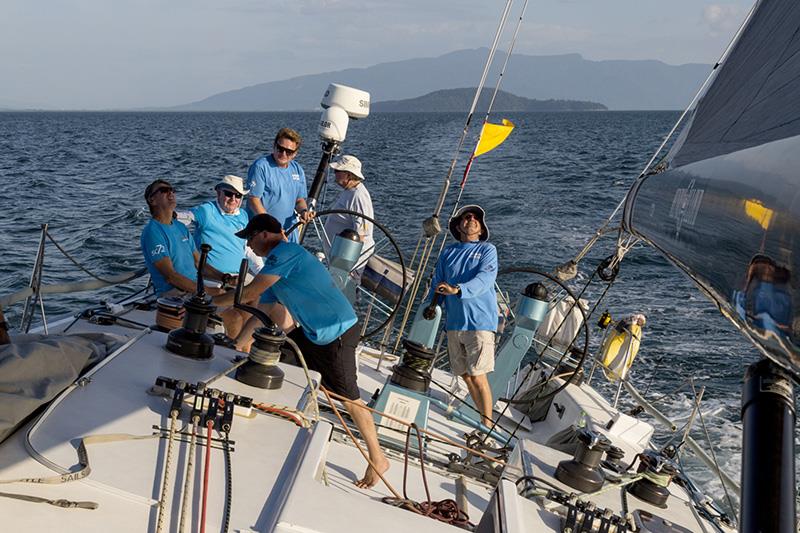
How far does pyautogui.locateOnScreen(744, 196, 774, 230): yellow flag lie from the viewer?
2.52 ft

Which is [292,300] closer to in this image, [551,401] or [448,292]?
[448,292]

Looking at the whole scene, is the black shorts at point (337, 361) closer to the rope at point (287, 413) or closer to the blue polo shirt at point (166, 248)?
the rope at point (287, 413)

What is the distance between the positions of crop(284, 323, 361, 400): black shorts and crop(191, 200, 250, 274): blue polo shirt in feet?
5.34

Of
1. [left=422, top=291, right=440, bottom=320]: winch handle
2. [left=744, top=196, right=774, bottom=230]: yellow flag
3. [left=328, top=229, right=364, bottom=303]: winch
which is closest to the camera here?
[left=744, top=196, right=774, bottom=230]: yellow flag

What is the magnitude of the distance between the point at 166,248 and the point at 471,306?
1.74 meters

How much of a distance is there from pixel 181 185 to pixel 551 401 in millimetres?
16138

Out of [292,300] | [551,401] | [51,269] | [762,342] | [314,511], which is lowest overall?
[51,269]

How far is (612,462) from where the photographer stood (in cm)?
314

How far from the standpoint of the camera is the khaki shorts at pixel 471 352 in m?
4.40

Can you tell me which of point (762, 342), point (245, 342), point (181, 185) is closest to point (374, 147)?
point (181, 185)

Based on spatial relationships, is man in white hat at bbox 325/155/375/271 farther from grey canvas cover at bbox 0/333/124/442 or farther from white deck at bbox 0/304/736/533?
grey canvas cover at bbox 0/333/124/442

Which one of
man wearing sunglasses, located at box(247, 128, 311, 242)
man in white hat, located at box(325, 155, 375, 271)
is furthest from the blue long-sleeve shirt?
man wearing sunglasses, located at box(247, 128, 311, 242)

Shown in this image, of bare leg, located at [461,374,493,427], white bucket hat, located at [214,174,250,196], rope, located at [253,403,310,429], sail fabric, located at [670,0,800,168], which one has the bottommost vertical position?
bare leg, located at [461,374,493,427]

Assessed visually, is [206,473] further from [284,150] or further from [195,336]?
[284,150]
